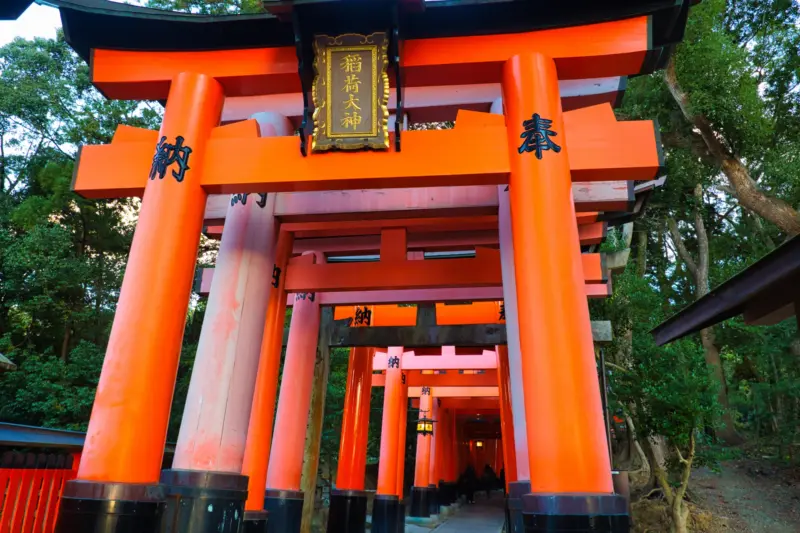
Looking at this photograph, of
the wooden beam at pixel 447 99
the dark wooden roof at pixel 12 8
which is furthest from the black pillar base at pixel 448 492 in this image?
the dark wooden roof at pixel 12 8

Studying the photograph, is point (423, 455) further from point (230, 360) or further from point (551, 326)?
point (551, 326)

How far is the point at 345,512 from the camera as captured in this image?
1119 cm

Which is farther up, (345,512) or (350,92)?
(350,92)

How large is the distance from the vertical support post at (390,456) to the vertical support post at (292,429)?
550cm

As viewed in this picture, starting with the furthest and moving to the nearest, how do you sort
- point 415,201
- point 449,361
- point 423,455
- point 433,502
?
1. point 433,502
2. point 423,455
3. point 449,361
4. point 415,201

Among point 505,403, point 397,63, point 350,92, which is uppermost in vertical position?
point 397,63

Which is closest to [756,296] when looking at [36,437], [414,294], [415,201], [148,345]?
[415,201]

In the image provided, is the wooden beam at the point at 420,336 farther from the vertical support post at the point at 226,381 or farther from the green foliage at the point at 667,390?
the vertical support post at the point at 226,381

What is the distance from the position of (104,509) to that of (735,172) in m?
13.7

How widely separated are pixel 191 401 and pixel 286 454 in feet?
9.81

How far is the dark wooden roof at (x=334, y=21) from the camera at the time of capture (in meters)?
4.86

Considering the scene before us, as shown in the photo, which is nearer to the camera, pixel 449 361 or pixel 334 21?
pixel 334 21

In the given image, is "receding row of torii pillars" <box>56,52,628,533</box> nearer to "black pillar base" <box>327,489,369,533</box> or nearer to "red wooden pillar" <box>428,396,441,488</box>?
"black pillar base" <box>327,489,369,533</box>

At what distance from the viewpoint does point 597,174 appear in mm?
4891
